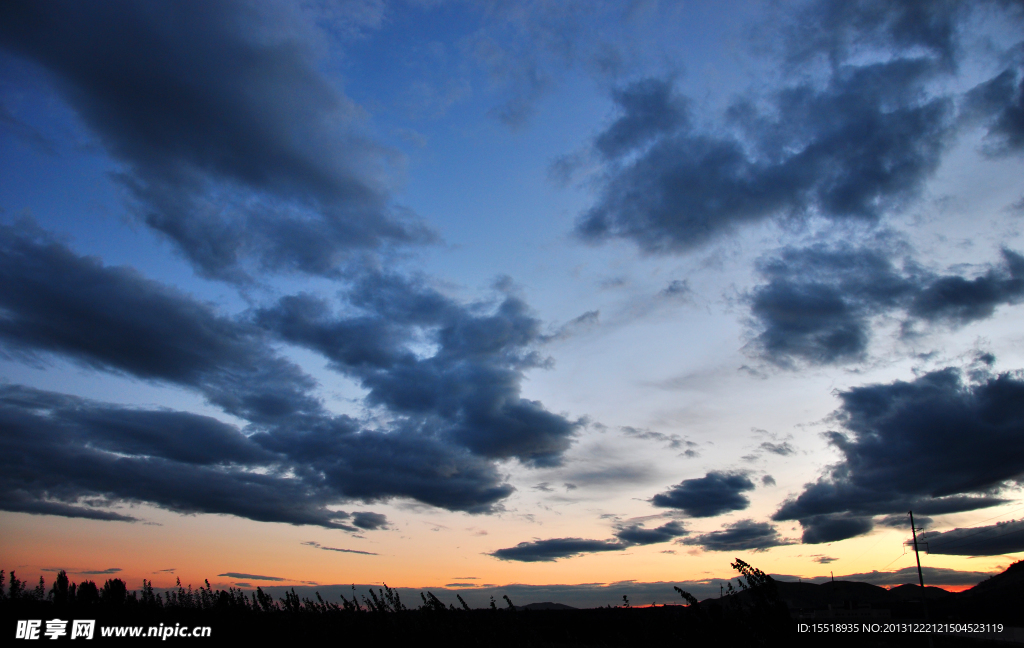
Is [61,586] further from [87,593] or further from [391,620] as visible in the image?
[391,620]

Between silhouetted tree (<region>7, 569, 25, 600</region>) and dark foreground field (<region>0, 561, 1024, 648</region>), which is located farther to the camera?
silhouetted tree (<region>7, 569, 25, 600</region>)

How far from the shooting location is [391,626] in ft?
70.2

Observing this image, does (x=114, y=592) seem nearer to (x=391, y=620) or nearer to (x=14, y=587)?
(x=14, y=587)

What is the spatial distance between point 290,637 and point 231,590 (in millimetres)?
12099

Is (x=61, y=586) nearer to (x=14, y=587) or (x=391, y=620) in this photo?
(x=14, y=587)

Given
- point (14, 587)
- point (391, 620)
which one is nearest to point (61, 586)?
point (14, 587)

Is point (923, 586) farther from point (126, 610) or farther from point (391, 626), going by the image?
point (126, 610)

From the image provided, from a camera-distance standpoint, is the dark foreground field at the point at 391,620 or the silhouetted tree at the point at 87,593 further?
the silhouetted tree at the point at 87,593

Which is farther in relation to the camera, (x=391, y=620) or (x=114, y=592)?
(x=114, y=592)

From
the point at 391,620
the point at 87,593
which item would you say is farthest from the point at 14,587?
the point at 391,620

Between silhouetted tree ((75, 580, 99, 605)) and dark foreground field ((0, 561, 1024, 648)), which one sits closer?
dark foreground field ((0, 561, 1024, 648))

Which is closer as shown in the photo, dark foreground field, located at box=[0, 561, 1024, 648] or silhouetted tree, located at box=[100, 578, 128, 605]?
dark foreground field, located at box=[0, 561, 1024, 648]

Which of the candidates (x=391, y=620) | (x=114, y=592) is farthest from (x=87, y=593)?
(x=391, y=620)

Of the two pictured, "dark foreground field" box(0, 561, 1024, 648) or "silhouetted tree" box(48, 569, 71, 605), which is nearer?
"dark foreground field" box(0, 561, 1024, 648)
